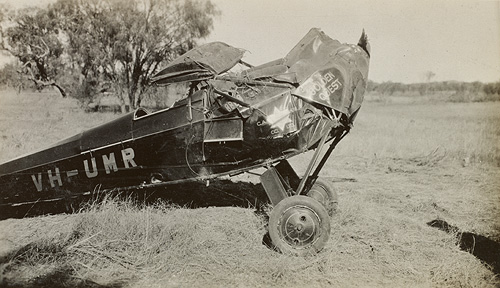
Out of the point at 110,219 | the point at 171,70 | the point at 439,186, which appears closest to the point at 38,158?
the point at 110,219

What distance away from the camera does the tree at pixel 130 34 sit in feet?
84.6

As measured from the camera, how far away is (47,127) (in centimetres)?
2020

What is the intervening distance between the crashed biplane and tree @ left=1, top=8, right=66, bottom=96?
69.5ft

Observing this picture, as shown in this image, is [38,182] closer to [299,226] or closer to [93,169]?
[93,169]

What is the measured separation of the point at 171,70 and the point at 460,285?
474 cm

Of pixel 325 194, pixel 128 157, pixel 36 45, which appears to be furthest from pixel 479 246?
pixel 36 45

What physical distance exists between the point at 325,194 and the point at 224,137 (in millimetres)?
2697

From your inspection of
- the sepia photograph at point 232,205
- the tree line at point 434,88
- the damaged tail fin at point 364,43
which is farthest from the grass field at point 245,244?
the tree line at point 434,88

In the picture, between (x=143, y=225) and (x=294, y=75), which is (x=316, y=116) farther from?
(x=143, y=225)

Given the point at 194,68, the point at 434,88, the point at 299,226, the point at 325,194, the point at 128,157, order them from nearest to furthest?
1. the point at 299,226
2. the point at 194,68
3. the point at 128,157
4. the point at 325,194
5. the point at 434,88

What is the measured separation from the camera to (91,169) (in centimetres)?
616

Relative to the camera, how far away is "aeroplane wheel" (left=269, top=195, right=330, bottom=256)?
5.35 m

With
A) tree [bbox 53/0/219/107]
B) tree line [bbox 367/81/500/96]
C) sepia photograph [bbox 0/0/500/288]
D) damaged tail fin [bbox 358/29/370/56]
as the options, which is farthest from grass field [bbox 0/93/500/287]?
tree line [bbox 367/81/500/96]

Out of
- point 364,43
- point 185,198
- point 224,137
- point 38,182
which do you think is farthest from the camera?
point 185,198
